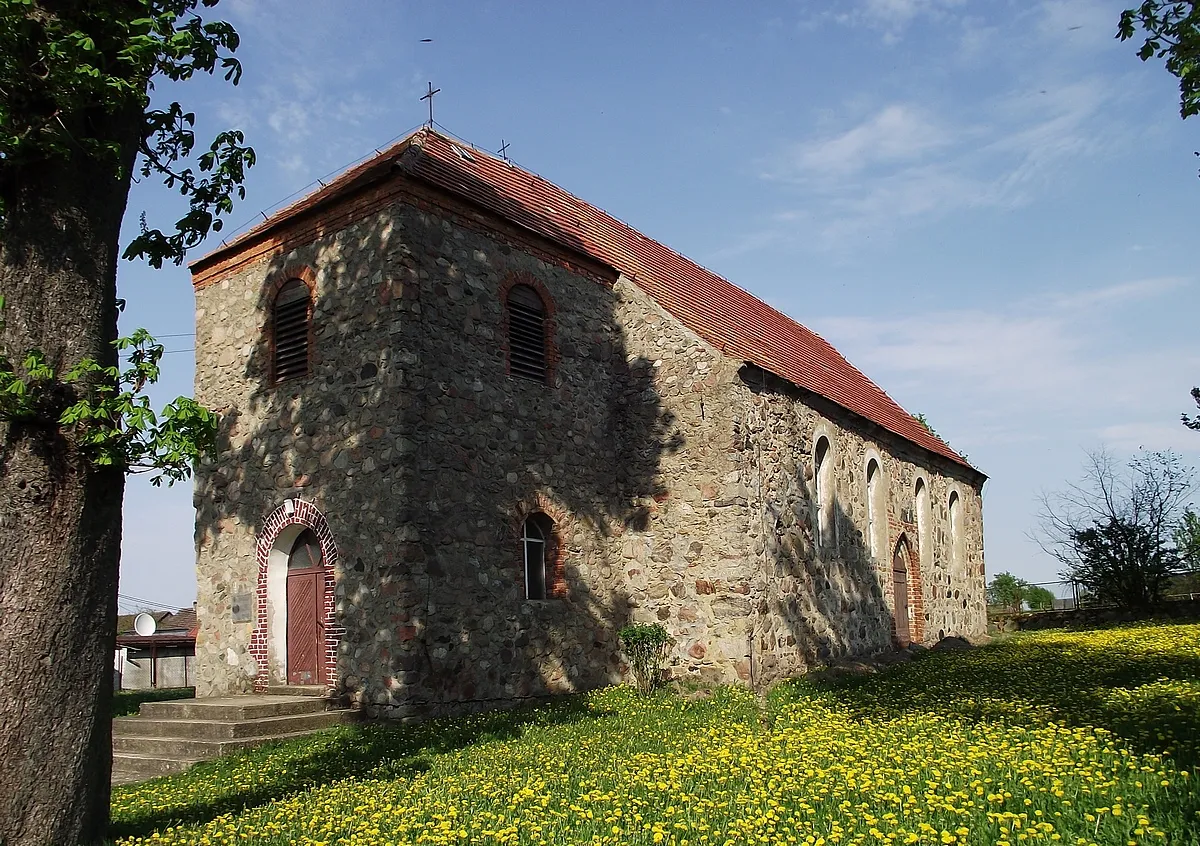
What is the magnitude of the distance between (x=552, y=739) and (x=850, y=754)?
11.1 feet

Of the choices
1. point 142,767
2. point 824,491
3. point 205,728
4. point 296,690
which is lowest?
point 142,767

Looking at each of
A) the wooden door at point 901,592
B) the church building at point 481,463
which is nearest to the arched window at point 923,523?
the wooden door at point 901,592

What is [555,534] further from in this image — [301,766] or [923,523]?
[923,523]

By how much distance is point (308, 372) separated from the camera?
13203mm

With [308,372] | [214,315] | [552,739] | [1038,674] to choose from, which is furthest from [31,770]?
[1038,674]

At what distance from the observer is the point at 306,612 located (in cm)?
1298

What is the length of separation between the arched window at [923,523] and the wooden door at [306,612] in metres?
14.5

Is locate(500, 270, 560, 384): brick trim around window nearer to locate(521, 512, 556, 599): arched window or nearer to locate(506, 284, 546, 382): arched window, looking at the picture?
locate(506, 284, 546, 382): arched window

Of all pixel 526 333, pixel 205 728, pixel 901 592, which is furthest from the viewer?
pixel 901 592

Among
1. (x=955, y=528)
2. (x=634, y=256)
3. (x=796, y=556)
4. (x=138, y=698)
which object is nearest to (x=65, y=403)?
(x=796, y=556)

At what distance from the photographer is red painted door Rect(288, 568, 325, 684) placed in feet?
41.8

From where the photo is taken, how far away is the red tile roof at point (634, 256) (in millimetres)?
13930

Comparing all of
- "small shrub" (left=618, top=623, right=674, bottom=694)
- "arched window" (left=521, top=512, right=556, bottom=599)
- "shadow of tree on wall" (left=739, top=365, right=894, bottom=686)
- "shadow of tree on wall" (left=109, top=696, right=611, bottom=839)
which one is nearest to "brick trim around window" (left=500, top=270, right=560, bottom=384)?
"arched window" (left=521, top=512, right=556, bottom=599)

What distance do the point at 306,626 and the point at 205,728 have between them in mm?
2238
